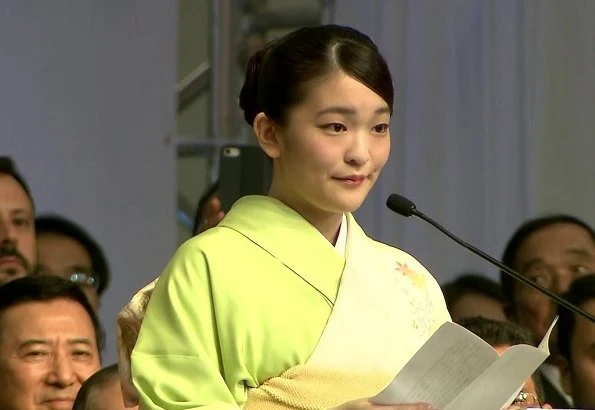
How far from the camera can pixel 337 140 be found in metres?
1.57

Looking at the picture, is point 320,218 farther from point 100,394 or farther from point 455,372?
point 100,394

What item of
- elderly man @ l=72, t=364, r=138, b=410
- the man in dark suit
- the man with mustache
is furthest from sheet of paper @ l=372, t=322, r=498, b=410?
the man with mustache

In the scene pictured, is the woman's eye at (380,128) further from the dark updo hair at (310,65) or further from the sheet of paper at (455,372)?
the sheet of paper at (455,372)

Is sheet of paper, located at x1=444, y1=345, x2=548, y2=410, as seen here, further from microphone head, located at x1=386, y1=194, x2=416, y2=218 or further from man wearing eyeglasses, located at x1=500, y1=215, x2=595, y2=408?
man wearing eyeglasses, located at x1=500, y1=215, x2=595, y2=408

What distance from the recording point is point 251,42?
362 centimetres

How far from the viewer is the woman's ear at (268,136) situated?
1629 millimetres

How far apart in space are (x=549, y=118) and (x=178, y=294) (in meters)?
2.20

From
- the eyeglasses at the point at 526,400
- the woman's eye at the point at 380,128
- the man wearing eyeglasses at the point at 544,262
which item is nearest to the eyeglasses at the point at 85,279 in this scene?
the man wearing eyeglasses at the point at 544,262

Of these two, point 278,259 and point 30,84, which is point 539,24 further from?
point 278,259

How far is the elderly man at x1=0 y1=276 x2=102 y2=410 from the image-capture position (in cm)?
235

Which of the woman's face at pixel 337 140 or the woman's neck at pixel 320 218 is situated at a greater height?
the woman's face at pixel 337 140

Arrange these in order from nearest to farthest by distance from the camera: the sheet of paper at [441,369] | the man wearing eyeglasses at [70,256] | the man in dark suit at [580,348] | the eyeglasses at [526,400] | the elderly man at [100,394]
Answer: the sheet of paper at [441,369], the eyeglasses at [526,400], the elderly man at [100,394], the man in dark suit at [580,348], the man wearing eyeglasses at [70,256]

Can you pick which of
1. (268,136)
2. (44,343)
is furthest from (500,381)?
(44,343)

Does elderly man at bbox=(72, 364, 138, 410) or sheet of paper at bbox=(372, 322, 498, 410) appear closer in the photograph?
sheet of paper at bbox=(372, 322, 498, 410)
